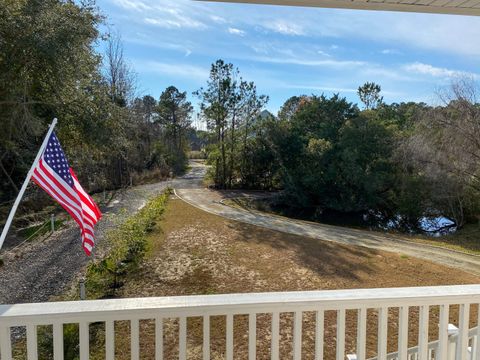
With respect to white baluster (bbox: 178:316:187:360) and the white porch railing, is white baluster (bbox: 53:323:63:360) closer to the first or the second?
the white porch railing

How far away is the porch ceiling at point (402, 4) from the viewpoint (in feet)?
5.79

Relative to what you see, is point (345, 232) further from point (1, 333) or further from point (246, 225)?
point (1, 333)

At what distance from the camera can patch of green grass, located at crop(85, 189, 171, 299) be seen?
242 inches

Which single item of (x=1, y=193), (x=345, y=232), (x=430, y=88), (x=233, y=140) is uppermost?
(x=430, y=88)

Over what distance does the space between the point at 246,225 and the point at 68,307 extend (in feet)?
32.0

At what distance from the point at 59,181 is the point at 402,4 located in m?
2.08

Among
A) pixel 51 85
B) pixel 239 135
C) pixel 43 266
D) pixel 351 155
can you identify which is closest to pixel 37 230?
pixel 43 266

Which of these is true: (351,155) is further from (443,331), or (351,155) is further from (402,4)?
(443,331)

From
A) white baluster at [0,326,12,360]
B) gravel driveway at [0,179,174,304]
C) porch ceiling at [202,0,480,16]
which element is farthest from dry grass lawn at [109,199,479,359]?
porch ceiling at [202,0,480,16]

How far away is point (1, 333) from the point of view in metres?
1.12

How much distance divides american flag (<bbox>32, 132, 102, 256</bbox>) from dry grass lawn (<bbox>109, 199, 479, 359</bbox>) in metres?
2.52

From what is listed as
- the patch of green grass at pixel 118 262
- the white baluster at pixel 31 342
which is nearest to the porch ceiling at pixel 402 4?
the white baluster at pixel 31 342

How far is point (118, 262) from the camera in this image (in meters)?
6.82

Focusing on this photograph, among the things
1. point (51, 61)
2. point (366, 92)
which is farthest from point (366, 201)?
point (366, 92)
